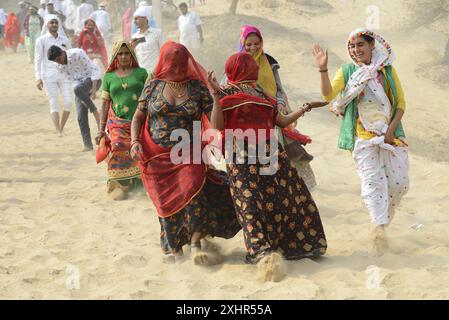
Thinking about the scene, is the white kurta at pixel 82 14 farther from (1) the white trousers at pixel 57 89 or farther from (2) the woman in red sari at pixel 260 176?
(2) the woman in red sari at pixel 260 176

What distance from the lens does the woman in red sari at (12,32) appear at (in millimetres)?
26719

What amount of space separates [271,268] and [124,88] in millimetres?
3243

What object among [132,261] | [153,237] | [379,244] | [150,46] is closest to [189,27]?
[150,46]

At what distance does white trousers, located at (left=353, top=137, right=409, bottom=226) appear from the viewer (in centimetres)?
589

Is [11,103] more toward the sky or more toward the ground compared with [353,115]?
more toward the ground

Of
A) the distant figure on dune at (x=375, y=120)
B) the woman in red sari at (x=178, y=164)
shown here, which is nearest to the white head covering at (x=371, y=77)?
the distant figure on dune at (x=375, y=120)

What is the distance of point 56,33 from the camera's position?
11.4m

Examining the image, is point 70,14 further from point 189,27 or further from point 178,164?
point 178,164

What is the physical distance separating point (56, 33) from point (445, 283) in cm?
816

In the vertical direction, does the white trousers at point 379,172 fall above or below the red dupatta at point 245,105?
below

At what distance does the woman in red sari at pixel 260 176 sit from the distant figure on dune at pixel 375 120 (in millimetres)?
640

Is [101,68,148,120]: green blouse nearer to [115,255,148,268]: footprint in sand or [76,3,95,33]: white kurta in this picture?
[115,255,148,268]: footprint in sand
